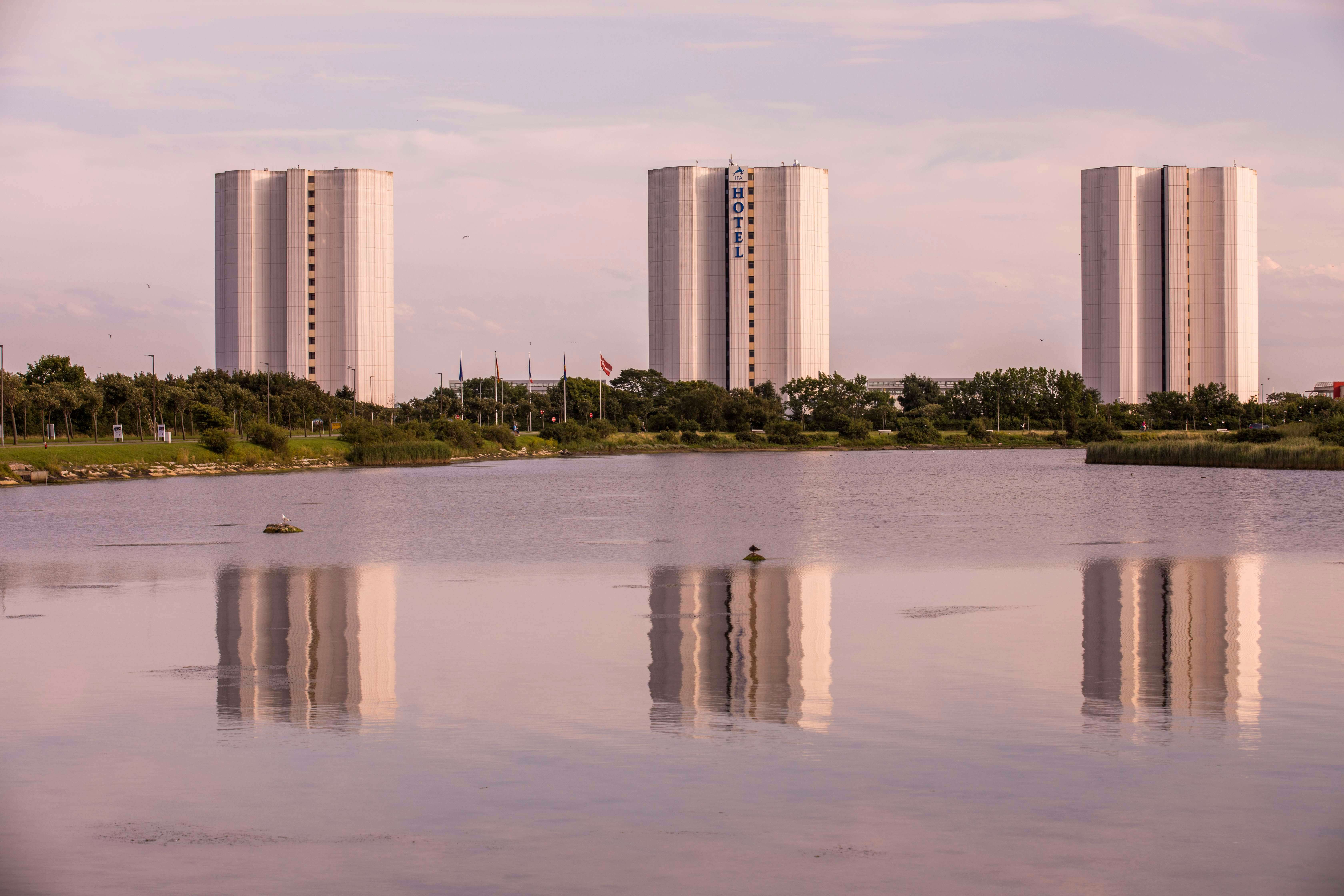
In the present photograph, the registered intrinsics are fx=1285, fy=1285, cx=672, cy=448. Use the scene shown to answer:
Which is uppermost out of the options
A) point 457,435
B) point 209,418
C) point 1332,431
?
point 209,418

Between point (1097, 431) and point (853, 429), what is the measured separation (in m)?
35.7

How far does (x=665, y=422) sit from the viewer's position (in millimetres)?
195000

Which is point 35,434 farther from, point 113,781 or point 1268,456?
point 113,781

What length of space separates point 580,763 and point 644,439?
556 ft

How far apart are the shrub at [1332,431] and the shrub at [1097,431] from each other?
254 feet

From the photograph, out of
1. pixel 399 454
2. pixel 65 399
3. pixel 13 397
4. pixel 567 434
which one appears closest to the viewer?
pixel 13 397

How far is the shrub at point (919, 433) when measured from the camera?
628 feet

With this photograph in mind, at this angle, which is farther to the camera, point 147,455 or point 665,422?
point 665,422

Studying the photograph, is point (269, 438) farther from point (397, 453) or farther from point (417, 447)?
point (417, 447)

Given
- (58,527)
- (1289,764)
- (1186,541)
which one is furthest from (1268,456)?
(1289,764)

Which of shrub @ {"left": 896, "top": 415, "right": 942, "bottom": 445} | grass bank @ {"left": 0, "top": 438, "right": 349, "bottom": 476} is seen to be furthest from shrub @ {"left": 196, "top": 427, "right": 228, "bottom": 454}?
shrub @ {"left": 896, "top": 415, "right": 942, "bottom": 445}

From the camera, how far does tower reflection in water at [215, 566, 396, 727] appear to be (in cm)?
1556

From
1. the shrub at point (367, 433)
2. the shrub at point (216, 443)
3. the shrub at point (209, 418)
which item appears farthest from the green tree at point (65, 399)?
the shrub at point (367, 433)

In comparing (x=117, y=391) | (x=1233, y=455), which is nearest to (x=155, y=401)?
(x=117, y=391)
